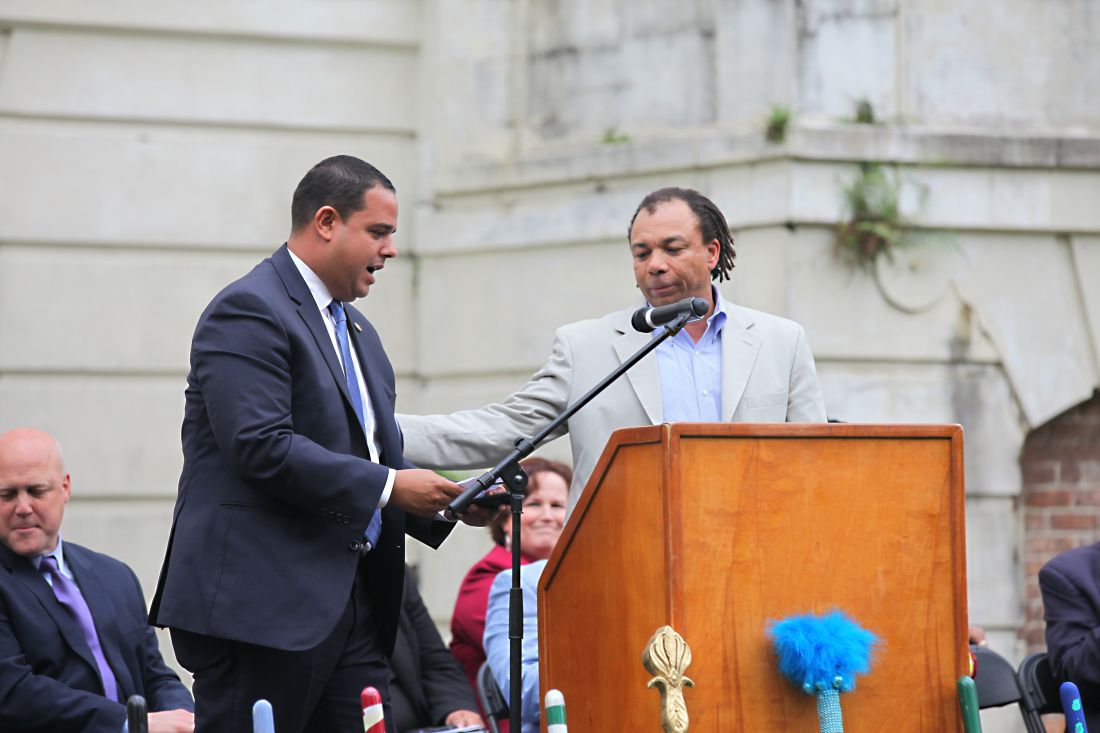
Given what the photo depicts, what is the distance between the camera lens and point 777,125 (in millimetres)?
7152

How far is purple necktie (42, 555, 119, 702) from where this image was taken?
16.0ft

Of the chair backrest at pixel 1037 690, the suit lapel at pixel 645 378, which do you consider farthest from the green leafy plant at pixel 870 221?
the suit lapel at pixel 645 378

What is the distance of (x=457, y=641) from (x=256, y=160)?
9.64ft

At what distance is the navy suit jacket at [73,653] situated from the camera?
4.62 meters

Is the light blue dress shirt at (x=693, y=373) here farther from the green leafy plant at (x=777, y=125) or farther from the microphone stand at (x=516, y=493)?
the green leafy plant at (x=777, y=125)

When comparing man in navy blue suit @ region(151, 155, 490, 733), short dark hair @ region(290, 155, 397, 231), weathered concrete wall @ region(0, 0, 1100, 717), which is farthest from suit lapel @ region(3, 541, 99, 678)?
weathered concrete wall @ region(0, 0, 1100, 717)

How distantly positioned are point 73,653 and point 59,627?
0.09 meters

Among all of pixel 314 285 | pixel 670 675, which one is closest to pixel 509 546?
pixel 314 285

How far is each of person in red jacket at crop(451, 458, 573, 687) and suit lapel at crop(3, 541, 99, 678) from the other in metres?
1.73

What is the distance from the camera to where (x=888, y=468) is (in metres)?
3.74

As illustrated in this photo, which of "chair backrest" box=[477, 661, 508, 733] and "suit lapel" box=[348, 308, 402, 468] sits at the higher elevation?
"suit lapel" box=[348, 308, 402, 468]

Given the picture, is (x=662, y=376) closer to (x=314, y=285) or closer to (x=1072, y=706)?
(x=314, y=285)

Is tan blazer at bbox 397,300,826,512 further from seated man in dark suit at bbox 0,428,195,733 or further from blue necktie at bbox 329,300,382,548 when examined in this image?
seated man in dark suit at bbox 0,428,195,733

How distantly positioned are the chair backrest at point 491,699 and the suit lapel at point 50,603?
1.51 metres
